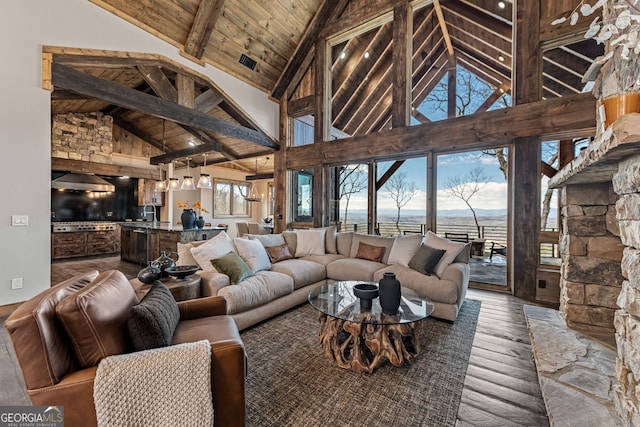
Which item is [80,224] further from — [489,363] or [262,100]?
[489,363]

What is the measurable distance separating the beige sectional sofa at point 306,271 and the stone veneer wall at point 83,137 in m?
6.39

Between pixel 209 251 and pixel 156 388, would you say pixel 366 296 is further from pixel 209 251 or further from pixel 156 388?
pixel 209 251

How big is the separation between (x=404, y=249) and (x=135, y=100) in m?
4.78

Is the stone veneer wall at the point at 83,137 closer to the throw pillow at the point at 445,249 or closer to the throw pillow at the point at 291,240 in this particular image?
the throw pillow at the point at 291,240

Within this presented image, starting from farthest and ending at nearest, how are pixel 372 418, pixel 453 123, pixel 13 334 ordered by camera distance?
1. pixel 453 123
2. pixel 372 418
3. pixel 13 334

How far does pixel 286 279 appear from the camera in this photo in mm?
3322

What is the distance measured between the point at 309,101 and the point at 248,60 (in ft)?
5.20

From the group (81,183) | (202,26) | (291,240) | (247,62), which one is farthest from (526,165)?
(81,183)

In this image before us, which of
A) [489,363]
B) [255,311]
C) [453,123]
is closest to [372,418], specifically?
[489,363]

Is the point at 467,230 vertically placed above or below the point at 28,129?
below

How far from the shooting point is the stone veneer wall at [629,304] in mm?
1287

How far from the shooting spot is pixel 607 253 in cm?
214

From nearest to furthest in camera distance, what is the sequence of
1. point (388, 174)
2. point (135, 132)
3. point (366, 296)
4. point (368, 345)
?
point (368, 345), point (366, 296), point (388, 174), point (135, 132)

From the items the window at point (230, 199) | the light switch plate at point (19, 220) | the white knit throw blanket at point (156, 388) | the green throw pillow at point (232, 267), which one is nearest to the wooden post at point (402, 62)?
the green throw pillow at point (232, 267)
